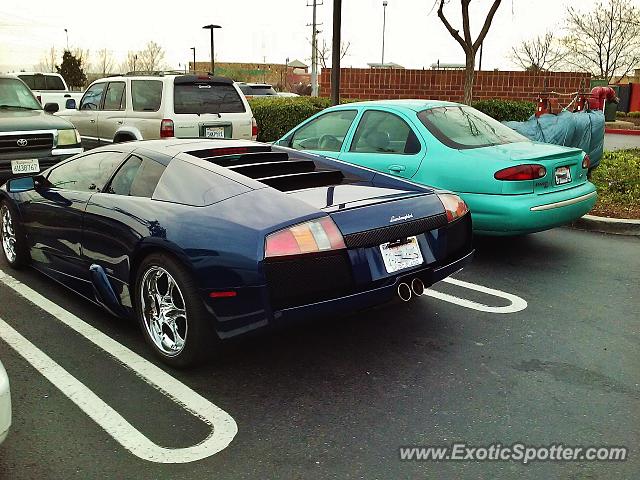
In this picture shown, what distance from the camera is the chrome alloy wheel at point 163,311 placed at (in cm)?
371

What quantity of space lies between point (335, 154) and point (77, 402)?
13.5 feet

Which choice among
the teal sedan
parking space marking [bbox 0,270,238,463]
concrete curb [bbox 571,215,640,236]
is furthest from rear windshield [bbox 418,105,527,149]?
parking space marking [bbox 0,270,238,463]

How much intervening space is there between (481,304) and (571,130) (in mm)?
5223

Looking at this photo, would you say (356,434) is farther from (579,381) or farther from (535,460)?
(579,381)

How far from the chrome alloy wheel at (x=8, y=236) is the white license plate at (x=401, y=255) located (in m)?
3.64

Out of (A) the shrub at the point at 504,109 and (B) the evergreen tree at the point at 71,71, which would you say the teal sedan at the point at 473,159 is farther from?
(B) the evergreen tree at the point at 71,71

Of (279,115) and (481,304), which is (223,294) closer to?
(481,304)

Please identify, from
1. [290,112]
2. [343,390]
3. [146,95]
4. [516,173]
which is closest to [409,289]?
[343,390]

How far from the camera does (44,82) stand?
20234mm

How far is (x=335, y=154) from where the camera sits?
674cm

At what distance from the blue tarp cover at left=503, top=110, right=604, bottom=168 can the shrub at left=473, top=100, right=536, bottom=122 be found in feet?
19.3

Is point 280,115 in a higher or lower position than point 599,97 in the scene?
lower

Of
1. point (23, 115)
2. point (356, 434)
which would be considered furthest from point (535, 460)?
point (23, 115)

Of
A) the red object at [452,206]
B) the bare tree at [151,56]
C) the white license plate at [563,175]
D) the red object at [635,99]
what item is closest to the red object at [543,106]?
the white license plate at [563,175]
